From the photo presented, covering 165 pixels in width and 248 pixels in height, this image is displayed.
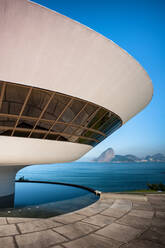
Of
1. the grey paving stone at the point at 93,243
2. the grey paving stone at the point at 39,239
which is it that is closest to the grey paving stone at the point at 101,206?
the grey paving stone at the point at 93,243

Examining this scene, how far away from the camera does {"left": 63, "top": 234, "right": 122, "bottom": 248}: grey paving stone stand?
14.0ft

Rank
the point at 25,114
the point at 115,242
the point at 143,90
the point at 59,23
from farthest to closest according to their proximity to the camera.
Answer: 1. the point at 143,90
2. the point at 25,114
3. the point at 59,23
4. the point at 115,242

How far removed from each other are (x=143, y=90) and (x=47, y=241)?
307 inches

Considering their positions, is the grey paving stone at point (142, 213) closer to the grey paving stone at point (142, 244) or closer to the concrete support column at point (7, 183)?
the grey paving stone at point (142, 244)

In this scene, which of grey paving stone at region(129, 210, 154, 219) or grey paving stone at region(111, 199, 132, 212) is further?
grey paving stone at region(111, 199, 132, 212)

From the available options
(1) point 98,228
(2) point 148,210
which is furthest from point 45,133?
(2) point 148,210

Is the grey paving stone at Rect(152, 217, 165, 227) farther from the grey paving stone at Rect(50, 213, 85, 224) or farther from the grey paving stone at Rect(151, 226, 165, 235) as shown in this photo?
the grey paving stone at Rect(50, 213, 85, 224)

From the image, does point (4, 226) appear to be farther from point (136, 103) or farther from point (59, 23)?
point (136, 103)

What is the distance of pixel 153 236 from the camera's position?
4.85 meters

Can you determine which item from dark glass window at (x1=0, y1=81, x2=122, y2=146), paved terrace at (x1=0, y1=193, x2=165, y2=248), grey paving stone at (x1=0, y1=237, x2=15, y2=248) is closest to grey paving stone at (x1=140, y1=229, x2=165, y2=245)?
paved terrace at (x1=0, y1=193, x2=165, y2=248)

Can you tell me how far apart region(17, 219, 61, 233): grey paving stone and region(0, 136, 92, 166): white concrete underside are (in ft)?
9.49

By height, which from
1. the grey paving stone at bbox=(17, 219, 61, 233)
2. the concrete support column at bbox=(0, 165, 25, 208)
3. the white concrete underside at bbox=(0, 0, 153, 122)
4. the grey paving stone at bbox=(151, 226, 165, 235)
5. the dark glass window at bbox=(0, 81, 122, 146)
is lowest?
the grey paving stone at bbox=(151, 226, 165, 235)

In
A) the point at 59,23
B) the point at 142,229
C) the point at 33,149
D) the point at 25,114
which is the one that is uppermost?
the point at 59,23

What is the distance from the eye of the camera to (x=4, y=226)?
18.3 ft
